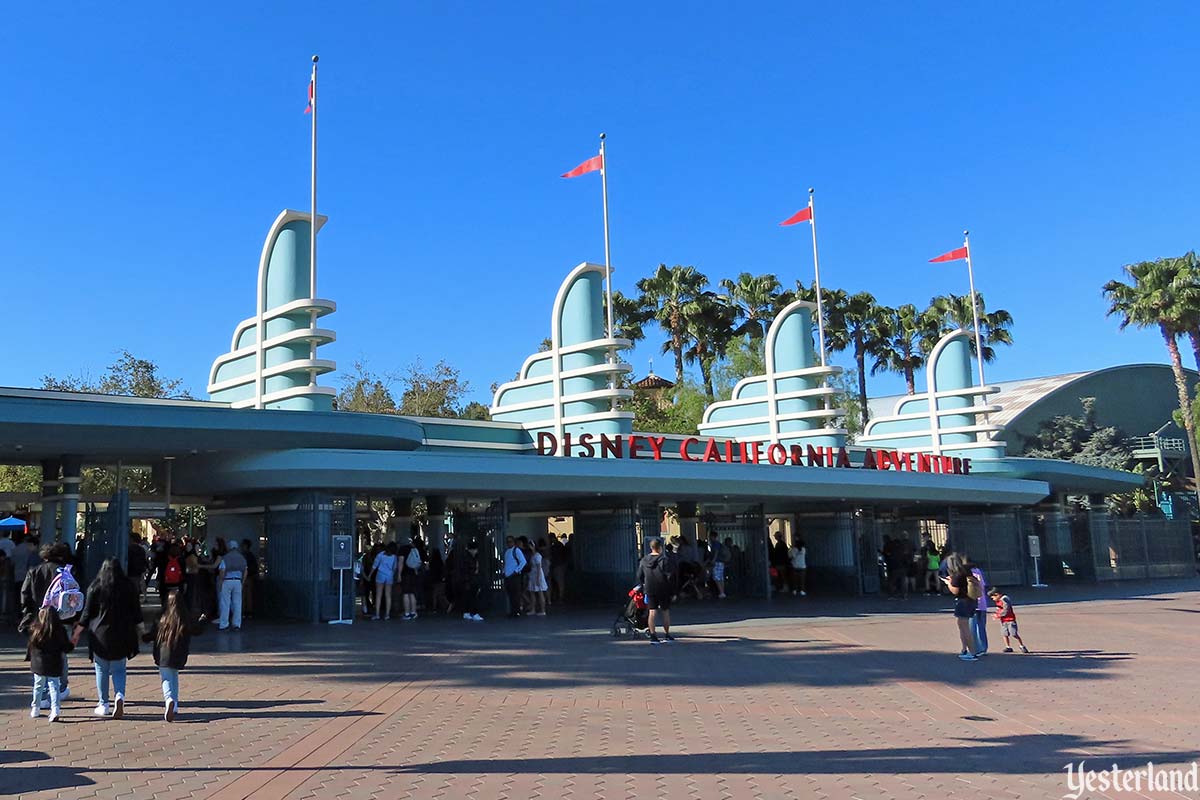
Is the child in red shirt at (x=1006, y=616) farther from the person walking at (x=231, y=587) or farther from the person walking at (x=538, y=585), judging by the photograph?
the person walking at (x=231, y=587)

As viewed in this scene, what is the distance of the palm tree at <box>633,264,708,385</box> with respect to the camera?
49469mm

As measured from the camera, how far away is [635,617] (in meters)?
15.9

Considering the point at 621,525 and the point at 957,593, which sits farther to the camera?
the point at 621,525

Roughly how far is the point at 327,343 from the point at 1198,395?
4112 cm

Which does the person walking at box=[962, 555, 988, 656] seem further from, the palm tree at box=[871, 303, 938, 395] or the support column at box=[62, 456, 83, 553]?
the palm tree at box=[871, 303, 938, 395]

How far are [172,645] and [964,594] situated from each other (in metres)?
9.94

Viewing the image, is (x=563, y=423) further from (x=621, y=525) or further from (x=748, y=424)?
(x=748, y=424)

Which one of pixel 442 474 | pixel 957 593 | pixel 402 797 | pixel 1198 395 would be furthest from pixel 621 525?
pixel 1198 395

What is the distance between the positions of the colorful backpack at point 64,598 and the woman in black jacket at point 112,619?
0.31 ft

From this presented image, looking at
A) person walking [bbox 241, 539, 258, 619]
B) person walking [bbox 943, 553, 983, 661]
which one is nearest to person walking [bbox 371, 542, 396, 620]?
person walking [bbox 241, 539, 258, 619]

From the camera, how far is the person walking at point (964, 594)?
1348 centimetres

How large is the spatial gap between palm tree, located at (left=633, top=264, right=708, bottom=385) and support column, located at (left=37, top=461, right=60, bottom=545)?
3300 cm

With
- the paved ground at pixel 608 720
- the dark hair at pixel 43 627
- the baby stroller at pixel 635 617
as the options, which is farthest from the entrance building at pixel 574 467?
the dark hair at pixel 43 627

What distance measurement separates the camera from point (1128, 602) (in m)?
24.2
